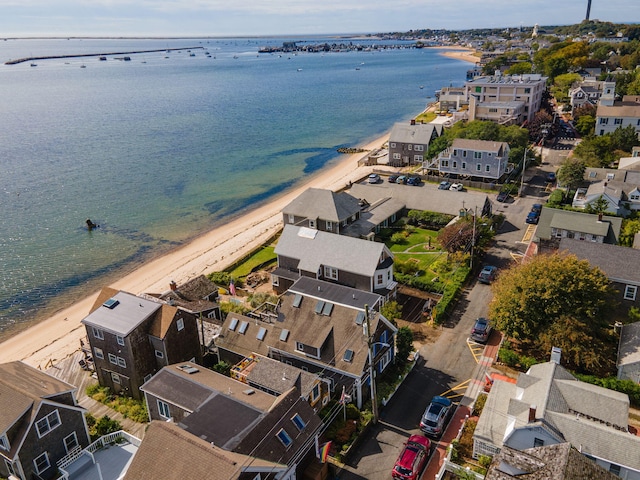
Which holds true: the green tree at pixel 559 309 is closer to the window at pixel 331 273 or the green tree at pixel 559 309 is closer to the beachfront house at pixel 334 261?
the beachfront house at pixel 334 261

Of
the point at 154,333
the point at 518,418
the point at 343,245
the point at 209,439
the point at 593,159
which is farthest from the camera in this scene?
the point at 593,159

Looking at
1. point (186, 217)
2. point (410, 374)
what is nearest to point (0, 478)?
point (410, 374)

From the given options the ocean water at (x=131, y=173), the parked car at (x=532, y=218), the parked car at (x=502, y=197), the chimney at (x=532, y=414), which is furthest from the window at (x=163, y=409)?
the parked car at (x=502, y=197)

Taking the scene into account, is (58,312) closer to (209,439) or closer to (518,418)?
(209,439)

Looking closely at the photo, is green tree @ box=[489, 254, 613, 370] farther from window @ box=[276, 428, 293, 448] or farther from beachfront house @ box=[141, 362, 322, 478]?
window @ box=[276, 428, 293, 448]

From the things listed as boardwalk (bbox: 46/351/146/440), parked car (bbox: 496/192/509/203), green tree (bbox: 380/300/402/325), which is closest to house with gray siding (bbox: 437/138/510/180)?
parked car (bbox: 496/192/509/203)
